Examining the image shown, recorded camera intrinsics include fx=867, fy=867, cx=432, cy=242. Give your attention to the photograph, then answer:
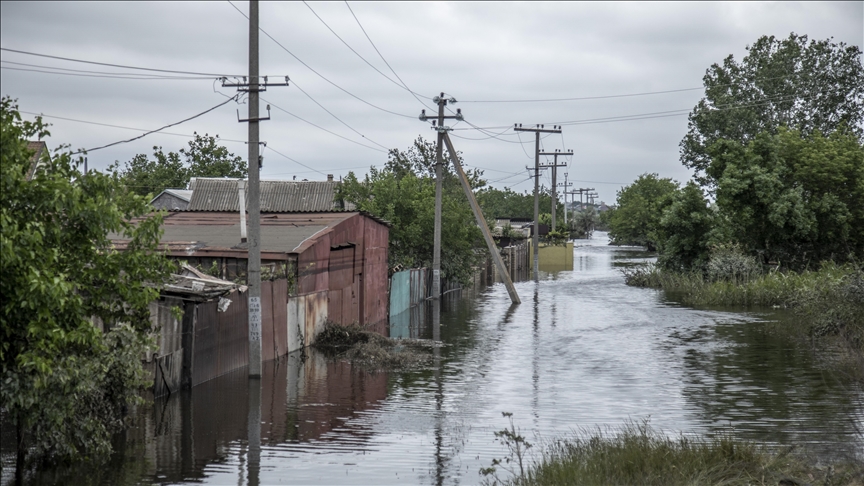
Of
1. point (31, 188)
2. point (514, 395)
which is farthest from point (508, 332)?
point (31, 188)

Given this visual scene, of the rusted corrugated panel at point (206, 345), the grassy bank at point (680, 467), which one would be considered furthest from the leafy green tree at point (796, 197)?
the grassy bank at point (680, 467)

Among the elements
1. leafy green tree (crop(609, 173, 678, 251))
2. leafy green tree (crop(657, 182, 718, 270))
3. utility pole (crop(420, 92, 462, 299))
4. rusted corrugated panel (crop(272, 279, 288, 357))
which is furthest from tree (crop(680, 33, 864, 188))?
leafy green tree (crop(609, 173, 678, 251))

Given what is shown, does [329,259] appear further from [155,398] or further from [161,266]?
[161,266]

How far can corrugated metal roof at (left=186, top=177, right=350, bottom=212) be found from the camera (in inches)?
1986

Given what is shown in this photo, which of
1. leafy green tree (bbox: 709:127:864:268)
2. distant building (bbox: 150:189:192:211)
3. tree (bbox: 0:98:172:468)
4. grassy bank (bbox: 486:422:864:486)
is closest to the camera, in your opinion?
tree (bbox: 0:98:172:468)

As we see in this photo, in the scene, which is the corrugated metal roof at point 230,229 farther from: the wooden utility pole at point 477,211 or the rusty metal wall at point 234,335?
the wooden utility pole at point 477,211

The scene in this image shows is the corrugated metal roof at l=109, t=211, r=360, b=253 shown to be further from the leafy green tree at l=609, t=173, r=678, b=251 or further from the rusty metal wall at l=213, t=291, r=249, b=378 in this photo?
the leafy green tree at l=609, t=173, r=678, b=251

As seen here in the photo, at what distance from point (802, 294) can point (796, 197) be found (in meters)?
14.0

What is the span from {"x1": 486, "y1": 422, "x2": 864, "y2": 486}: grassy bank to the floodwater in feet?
4.89

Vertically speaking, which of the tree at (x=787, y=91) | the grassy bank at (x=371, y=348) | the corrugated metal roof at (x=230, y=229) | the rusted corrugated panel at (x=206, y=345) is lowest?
the grassy bank at (x=371, y=348)

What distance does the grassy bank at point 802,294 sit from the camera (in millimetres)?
22422

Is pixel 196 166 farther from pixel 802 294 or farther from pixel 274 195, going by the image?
pixel 802 294

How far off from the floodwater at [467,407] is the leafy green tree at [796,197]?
1536cm

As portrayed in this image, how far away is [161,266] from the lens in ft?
39.6
